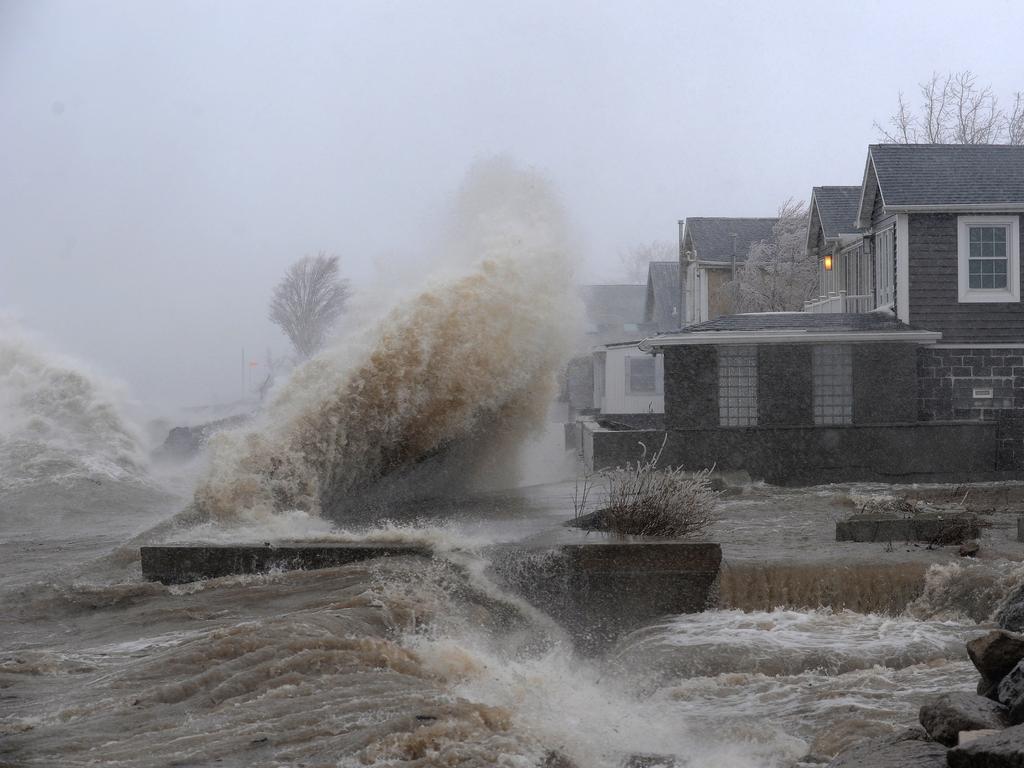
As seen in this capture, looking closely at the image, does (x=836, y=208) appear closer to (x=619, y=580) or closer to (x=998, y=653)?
(x=619, y=580)

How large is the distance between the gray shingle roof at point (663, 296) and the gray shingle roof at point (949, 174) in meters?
25.0

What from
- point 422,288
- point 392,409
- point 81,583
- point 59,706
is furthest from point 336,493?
point 59,706

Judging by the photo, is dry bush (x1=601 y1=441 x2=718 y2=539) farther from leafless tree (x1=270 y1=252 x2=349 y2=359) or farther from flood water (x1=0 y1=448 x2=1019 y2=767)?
leafless tree (x1=270 y1=252 x2=349 y2=359)

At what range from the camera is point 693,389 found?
22.3m

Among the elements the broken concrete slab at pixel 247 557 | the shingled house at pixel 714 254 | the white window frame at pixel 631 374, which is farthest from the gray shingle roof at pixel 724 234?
the broken concrete slab at pixel 247 557

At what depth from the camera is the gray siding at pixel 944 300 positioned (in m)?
21.9

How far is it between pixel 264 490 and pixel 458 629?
592 centimetres

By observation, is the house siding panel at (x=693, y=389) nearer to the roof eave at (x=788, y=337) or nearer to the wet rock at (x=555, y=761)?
the roof eave at (x=788, y=337)

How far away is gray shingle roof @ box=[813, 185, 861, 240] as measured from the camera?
2805cm

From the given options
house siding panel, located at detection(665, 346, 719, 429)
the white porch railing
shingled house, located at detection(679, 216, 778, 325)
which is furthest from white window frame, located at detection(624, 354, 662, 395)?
house siding panel, located at detection(665, 346, 719, 429)

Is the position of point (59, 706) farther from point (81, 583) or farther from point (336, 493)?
point (336, 493)

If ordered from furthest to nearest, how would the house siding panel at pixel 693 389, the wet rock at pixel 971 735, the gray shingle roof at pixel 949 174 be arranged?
the house siding panel at pixel 693 389 < the gray shingle roof at pixel 949 174 < the wet rock at pixel 971 735

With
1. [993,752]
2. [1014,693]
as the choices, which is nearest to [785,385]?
[1014,693]

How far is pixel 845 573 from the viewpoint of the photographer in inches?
383
